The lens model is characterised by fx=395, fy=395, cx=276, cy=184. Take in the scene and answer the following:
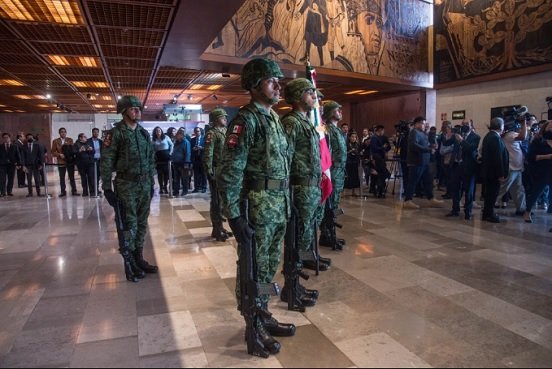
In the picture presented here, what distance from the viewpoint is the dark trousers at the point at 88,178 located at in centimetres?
1037

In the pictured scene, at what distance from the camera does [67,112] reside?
945 inches

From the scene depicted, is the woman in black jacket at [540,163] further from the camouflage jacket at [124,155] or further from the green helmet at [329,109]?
the camouflage jacket at [124,155]

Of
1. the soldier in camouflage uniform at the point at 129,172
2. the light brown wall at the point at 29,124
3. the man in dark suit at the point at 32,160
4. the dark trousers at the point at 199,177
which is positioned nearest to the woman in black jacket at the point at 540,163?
the soldier in camouflage uniform at the point at 129,172

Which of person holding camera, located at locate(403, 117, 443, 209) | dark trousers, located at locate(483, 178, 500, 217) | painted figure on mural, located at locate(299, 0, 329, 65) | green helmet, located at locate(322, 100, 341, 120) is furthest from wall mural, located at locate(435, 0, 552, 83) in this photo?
green helmet, located at locate(322, 100, 341, 120)

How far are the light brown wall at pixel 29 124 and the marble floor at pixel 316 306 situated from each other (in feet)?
67.6

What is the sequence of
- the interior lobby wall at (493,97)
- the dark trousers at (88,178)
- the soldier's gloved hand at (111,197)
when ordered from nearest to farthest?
the soldier's gloved hand at (111,197) < the dark trousers at (88,178) < the interior lobby wall at (493,97)

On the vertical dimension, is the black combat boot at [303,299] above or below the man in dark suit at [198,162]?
below

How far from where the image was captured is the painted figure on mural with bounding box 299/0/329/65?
11055mm

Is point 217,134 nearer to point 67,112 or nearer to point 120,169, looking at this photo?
point 120,169

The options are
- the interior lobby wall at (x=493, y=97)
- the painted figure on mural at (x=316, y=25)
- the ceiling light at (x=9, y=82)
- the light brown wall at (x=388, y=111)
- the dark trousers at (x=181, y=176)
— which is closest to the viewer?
the dark trousers at (x=181, y=176)

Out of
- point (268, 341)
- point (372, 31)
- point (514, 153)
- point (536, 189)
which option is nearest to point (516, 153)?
point (514, 153)

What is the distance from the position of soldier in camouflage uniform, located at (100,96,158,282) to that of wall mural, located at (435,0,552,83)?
11.1m

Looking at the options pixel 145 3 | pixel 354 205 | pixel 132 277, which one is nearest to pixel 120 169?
pixel 132 277

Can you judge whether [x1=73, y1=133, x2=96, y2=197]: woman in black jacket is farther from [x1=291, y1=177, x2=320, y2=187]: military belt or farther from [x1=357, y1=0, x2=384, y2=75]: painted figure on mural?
[x1=357, y1=0, x2=384, y2=75]: painted figure on mural
